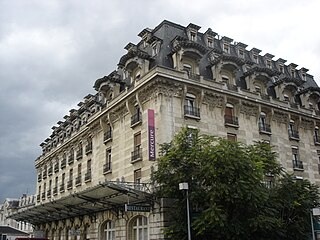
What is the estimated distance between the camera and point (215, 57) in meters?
32.0

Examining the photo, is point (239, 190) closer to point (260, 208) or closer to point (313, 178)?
point (260, 208)

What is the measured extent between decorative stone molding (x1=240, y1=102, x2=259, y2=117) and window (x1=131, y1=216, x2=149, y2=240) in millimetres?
12041

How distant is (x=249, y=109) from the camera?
31766 millimetres

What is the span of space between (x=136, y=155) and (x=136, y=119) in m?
2.86

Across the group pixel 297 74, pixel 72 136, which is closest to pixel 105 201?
pixel 72 136

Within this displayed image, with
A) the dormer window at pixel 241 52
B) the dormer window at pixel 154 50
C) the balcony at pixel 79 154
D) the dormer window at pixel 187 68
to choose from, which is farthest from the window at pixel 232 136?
the balcony at pixel 79 154

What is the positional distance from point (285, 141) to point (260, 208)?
1383cm

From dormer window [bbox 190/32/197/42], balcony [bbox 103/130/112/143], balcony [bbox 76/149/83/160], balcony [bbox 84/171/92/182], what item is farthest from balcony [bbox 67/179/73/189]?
dormer window [bbox 190/32/197/42]

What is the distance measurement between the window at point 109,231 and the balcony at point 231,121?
11.8 meters

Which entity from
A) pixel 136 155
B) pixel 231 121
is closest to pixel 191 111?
pixel 231 121

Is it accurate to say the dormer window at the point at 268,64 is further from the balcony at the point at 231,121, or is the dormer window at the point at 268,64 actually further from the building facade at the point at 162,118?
the balcony at the point at 231,121

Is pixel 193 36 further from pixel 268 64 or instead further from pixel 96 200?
pixel 96 200

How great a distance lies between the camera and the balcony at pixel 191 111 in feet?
90.9

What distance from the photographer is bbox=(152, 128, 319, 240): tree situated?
20016 millimetres
